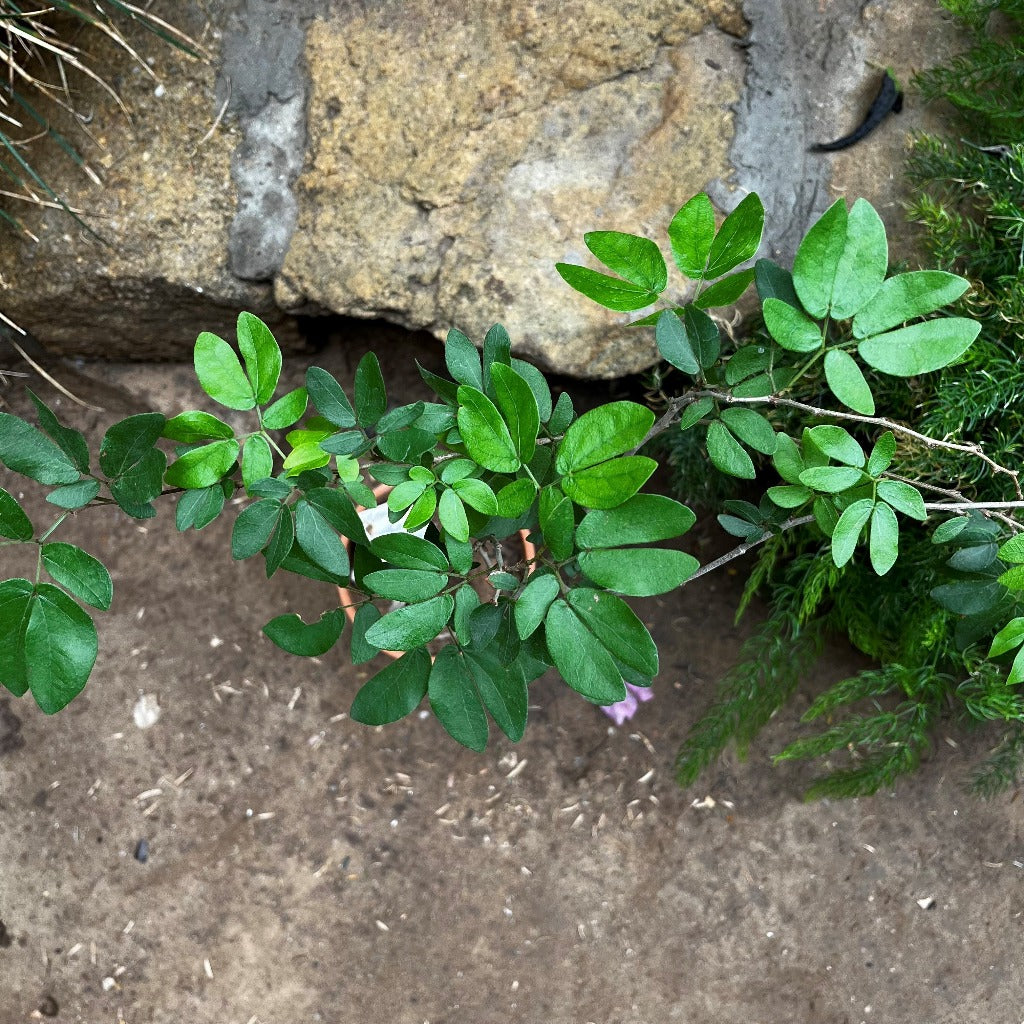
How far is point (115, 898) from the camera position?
2.13m

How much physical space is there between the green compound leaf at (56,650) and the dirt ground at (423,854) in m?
1.17

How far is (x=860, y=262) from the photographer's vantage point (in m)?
0.99

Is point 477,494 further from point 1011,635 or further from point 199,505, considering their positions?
point 1011,635

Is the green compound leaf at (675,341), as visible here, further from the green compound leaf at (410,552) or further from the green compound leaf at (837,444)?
the green compound leaf at (410,552)

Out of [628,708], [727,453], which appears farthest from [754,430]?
[628,708]

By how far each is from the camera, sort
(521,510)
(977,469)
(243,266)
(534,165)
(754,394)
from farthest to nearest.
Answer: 1. (243,266)
2. (534,165)
3. (977,469)
4. (754,394)
5. (521,510)

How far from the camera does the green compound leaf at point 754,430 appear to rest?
1.10 metres

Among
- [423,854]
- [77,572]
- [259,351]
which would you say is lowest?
[423,854]

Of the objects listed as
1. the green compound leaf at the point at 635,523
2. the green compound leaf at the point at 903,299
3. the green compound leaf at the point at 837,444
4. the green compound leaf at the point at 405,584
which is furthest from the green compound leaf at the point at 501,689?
the green compound leaf at the point at 903,299

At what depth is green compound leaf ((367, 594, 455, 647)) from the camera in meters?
0.94

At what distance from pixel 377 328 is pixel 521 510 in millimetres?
1219

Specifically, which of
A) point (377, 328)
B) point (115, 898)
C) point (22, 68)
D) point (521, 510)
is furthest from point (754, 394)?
point (115, 898)

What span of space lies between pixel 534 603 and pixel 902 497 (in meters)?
0.46

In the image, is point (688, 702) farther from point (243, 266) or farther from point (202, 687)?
point (243, 266)
